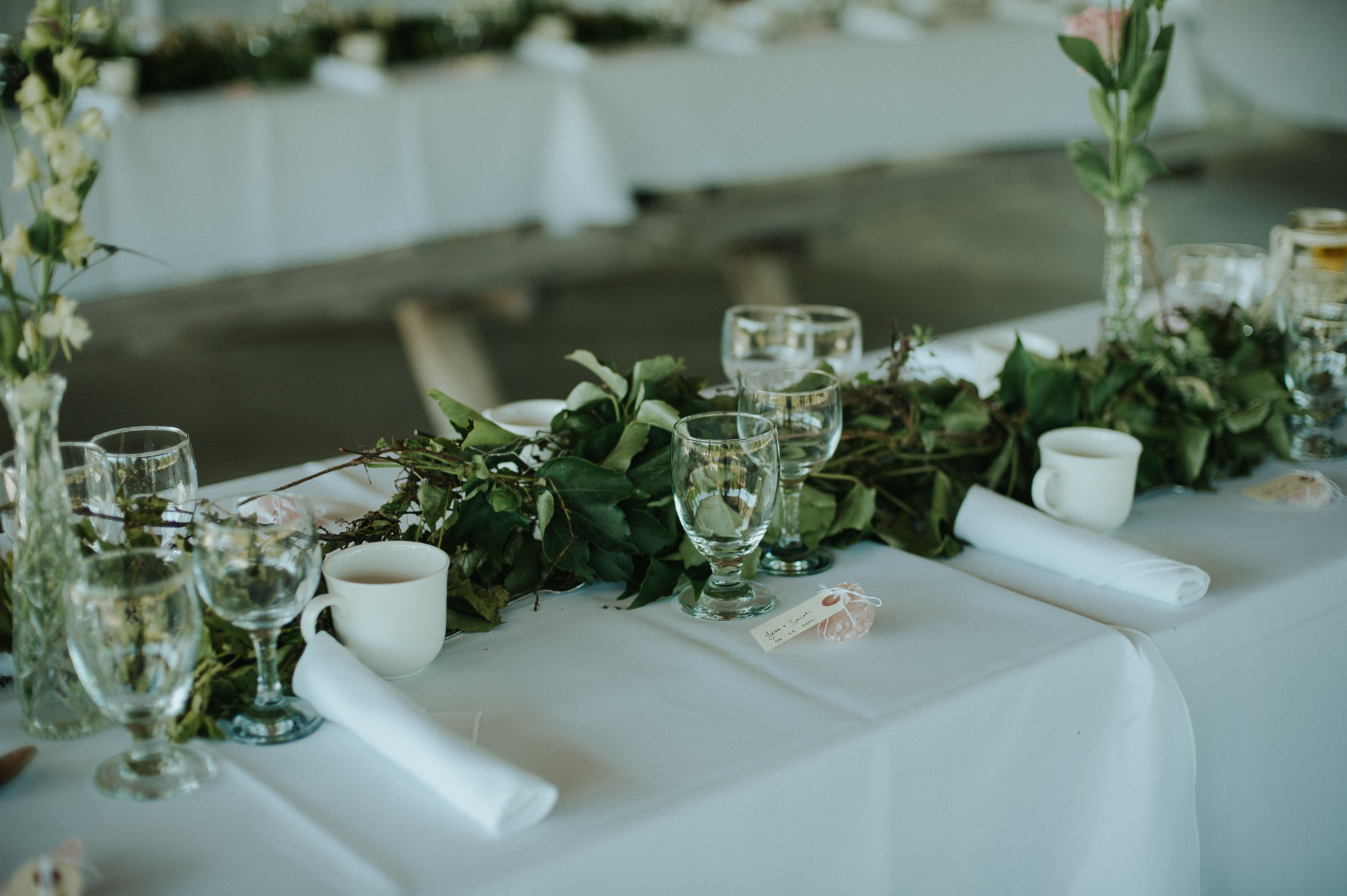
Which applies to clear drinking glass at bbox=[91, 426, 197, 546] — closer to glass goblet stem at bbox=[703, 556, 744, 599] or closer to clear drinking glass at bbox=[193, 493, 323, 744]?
clear drinking glass at bbox=[193, 493, 323, 744]

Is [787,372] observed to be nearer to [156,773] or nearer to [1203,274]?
[156,773]

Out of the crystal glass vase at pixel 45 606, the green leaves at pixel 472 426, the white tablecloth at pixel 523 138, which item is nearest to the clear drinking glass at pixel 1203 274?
the green leaves at pixel 472 426

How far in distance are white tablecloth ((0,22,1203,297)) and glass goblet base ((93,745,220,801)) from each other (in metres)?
2.30

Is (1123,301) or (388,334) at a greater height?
(1123,301)

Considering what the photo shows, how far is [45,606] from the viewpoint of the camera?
0.80 meters

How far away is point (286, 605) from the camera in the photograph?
78 cm

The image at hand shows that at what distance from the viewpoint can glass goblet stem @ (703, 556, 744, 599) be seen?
3.21ft

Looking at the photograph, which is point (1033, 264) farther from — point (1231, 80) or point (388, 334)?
point (388, 334)

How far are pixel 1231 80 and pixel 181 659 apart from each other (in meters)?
5.41

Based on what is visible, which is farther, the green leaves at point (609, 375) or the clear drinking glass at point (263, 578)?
the green leaves at point (609, 375)

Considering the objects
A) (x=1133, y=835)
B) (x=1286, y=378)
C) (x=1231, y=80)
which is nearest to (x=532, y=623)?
(x=1133, y=835)

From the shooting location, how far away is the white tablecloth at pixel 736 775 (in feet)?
2.27

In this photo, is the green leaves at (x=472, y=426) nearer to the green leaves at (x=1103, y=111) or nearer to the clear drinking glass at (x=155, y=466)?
the clear drinking glass at (x=155, y=466)

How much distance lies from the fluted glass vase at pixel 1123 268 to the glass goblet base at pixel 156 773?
1.11m
